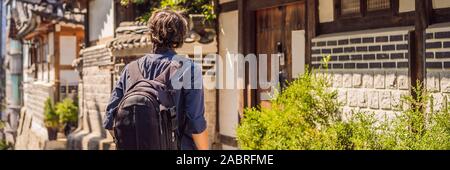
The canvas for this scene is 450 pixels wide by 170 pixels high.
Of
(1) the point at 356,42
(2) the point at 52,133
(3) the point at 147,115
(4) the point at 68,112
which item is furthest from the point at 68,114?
(3) the point at 147,115

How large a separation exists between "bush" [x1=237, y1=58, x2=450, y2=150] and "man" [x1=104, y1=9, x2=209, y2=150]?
5.87 feet

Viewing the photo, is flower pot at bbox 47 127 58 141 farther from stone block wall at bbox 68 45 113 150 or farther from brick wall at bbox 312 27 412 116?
brick wall at bbox 312 27 412 116

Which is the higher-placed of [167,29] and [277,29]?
[277,29]

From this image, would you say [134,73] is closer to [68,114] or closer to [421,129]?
[421,129]

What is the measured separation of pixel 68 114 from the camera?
20.1 m

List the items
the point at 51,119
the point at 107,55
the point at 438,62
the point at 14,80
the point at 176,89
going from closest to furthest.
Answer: the point at 176,89, the point at 438,62, the point at 107,55, the point at 51,119, the point at 14,80

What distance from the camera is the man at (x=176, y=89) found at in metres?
4.38

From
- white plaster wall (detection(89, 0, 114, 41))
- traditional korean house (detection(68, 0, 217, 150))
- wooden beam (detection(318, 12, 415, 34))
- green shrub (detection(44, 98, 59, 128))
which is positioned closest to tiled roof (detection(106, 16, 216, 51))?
traditional korean house (detection(68, 0, 217, 150))

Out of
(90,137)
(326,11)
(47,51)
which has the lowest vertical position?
(90,137)

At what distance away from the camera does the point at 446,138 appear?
17.1 feet

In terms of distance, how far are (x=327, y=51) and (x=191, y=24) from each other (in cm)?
324

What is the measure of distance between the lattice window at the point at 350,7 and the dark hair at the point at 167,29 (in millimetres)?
3503

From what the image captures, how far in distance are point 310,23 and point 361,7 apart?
0.94m
